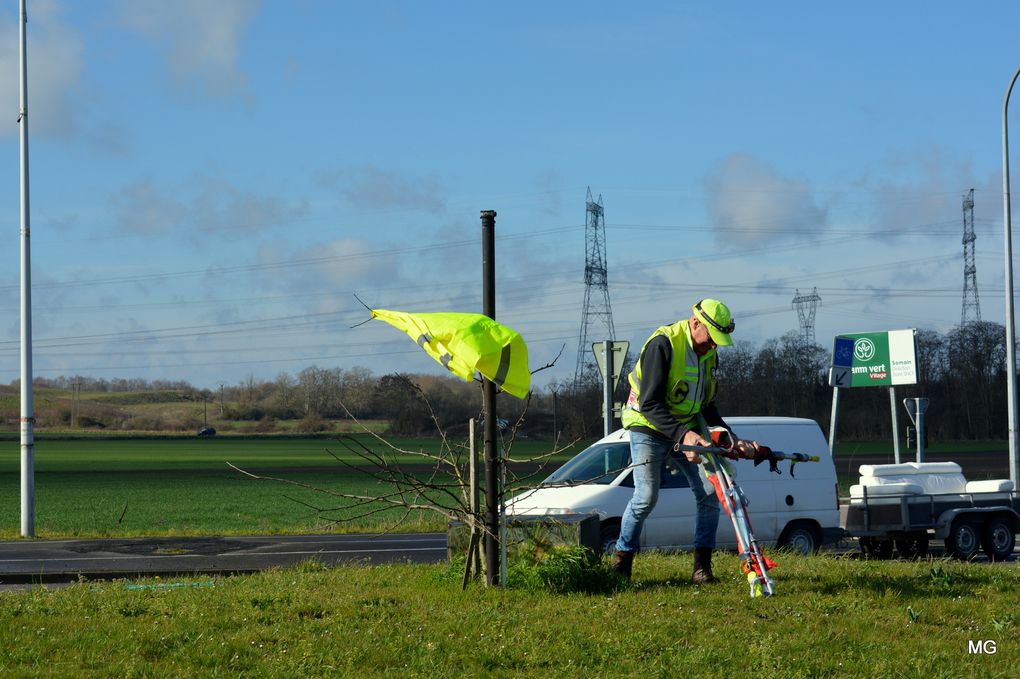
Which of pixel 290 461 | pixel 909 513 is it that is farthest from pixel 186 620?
pixel 290 461

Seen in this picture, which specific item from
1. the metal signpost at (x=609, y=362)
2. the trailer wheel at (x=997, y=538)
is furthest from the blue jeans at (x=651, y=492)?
the metal signpost at (x=609, y=362)

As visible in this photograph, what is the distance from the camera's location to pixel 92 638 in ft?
20.4

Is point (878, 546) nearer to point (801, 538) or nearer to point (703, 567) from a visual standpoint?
point (801, 538)

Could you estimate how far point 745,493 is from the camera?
14.4 metres

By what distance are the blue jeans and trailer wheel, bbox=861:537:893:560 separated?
8.35 metres

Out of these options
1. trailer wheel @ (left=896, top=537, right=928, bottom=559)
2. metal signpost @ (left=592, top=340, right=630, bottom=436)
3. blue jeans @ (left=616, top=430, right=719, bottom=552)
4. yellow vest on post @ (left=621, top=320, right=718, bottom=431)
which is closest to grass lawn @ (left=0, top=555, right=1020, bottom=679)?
blue jeans @ (left=616, top=430, right=719, bottom=552)

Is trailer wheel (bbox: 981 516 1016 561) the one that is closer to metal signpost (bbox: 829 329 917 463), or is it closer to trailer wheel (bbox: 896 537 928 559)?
trailer wheel (bbox: 896 537 928 559)

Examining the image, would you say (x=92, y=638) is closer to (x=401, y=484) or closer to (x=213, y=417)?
(x=401, y=484)

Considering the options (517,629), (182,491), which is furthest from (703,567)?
(182,491)

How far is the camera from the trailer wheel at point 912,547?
51.1 feet

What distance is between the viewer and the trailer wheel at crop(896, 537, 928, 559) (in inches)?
614

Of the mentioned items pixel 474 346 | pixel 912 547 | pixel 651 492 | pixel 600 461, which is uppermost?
pixel 474 346

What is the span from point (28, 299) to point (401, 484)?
46.6 ft

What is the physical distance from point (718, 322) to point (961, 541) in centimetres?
918
